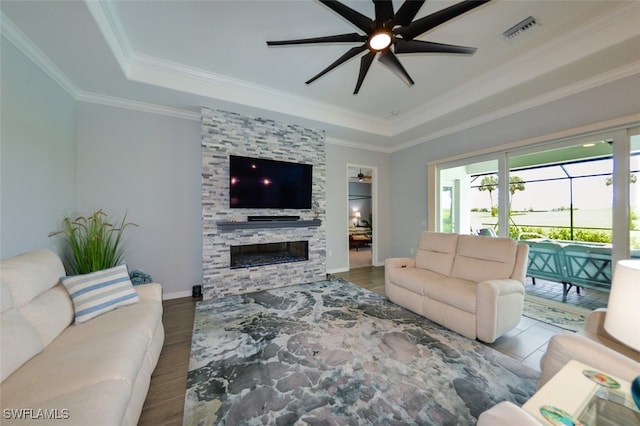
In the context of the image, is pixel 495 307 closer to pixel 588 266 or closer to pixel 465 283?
pixel 465 283

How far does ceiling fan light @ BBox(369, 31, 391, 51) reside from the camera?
1824 millimetres

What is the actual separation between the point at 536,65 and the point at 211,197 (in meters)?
4.49

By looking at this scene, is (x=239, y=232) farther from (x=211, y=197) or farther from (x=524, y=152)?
(x=524, y=152)

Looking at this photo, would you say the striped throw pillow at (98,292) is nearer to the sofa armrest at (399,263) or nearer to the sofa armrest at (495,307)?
the sofa armrest at (399,263)

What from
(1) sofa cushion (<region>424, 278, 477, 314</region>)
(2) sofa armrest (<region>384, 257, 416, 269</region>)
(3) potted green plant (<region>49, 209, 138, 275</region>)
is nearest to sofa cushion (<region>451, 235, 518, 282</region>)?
(1) sofa cushion (<region>424, 278, 477, 314</region>)

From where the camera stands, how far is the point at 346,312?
284 centimetres

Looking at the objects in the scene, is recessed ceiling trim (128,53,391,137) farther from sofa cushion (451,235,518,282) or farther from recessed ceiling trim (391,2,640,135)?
sofa cushion (451,235,518,282)

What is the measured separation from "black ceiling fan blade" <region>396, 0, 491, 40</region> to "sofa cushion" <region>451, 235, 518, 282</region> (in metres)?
2.29

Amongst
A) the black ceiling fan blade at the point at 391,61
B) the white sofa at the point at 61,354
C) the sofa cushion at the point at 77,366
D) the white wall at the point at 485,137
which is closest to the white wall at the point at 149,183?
the white sofa at the point at 61,354

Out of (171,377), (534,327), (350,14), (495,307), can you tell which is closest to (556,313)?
(534,327)

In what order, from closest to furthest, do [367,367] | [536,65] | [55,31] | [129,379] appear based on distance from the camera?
[129,379] → [367,367] → [55,31] → [536,65]

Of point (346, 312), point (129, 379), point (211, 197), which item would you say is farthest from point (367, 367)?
point (211, 197)

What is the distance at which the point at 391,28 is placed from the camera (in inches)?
69.7

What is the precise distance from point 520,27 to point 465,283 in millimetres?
2686
